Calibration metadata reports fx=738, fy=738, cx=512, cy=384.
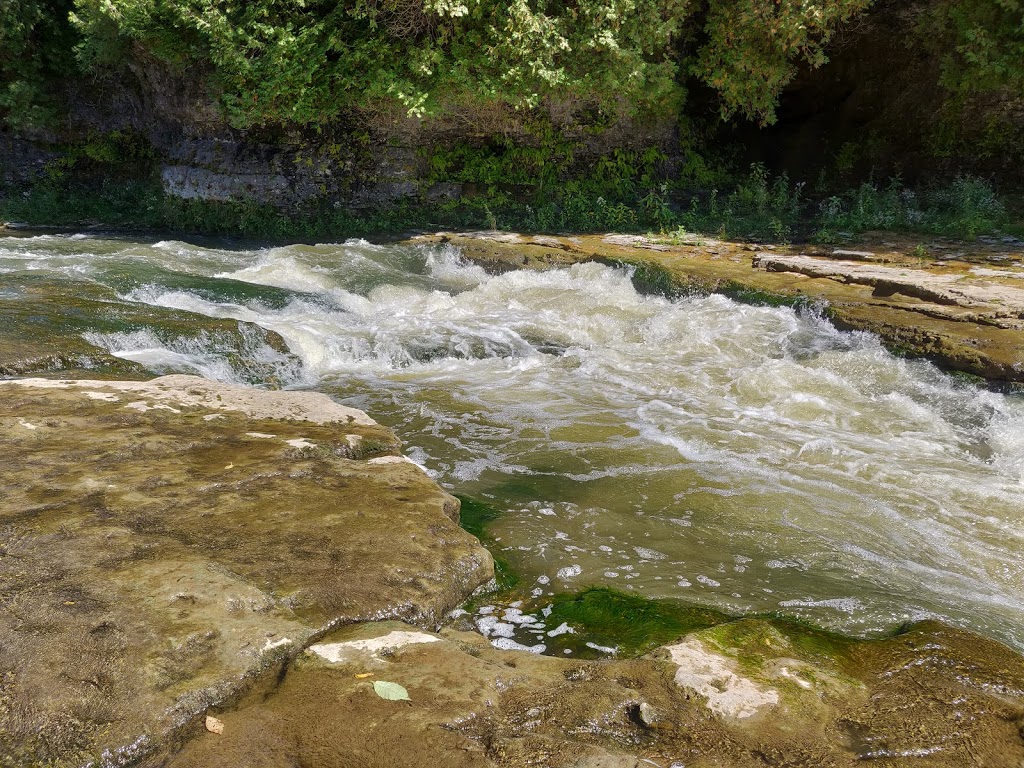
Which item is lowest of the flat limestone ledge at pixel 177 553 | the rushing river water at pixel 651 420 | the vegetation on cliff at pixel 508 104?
the rushing river water at pixel 651 420

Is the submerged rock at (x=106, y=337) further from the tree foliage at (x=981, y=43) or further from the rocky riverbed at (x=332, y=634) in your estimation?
the tree foliage at (x=981, y=43)

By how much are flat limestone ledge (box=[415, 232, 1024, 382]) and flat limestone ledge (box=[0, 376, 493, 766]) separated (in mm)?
5154

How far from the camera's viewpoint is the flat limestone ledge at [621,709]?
6.70 ft

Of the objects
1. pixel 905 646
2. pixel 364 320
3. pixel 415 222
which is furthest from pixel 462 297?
pixel 905 646

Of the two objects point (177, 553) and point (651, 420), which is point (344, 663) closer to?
point (177, 553)

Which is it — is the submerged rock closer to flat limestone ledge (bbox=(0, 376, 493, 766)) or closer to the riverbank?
flat limestone ledge (bbox=(0, 376, 493, 766))

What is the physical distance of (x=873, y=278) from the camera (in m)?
8.14

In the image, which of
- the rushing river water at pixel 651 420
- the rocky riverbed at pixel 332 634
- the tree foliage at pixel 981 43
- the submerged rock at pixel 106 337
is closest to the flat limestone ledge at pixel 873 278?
the rushing river water at pixel 651 420

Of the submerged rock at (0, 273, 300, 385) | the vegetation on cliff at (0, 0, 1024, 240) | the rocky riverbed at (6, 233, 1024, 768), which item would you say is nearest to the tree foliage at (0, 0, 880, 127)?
the vegetation on cliff at (0, 0, 1024, 240)

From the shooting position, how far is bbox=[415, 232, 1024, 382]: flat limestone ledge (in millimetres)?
6578

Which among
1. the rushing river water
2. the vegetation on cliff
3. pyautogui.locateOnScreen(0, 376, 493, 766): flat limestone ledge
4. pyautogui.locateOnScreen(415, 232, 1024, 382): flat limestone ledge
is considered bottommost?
the rushing river water

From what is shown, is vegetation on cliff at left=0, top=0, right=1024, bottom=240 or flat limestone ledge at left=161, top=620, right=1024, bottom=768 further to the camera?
vegetation on cliff at left=0, top=0, right=1024, bottom=240

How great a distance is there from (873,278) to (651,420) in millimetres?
3984

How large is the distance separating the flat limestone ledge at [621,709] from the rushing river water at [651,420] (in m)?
0.62
